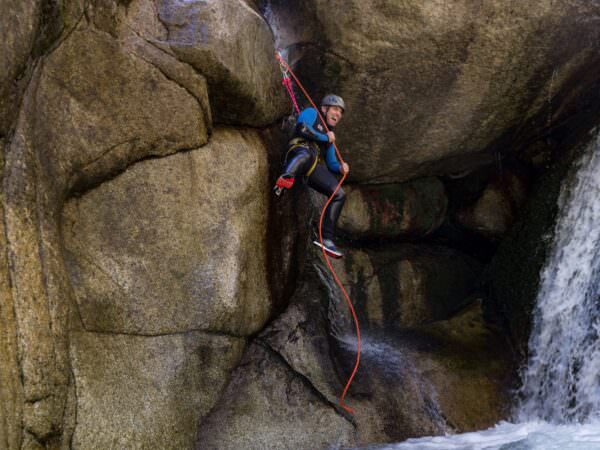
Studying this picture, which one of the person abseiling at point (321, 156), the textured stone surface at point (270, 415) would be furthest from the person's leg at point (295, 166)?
the textured stone surface at point (270, 415)

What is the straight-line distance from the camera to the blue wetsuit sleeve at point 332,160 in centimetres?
722

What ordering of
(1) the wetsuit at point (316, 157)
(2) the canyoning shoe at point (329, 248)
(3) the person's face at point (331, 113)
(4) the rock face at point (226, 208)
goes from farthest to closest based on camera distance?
1. (3) the person's face at point (331, 113)
2. (2) the canyoning shoe at point (329, 248)
3. (1) the wetsuit at point (316, 157)
4. (4) the rock face at point (226, 208)

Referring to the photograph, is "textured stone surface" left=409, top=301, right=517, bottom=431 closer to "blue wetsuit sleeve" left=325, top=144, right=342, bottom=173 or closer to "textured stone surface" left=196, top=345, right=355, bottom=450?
"textured stone surface" left=196, top=345, right=355, bottom=450

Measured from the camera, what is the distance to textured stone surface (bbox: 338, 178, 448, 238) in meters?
9.36

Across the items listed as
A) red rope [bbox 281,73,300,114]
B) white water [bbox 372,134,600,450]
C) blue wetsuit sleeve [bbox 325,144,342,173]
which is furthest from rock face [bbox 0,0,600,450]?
blue wetsuit sleeve [bbox 325,144,342,173]

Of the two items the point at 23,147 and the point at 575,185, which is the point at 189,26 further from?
the point at 575,185

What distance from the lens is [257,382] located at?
21.4ft

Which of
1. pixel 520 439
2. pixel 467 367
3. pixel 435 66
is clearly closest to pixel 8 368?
pixel 520 439

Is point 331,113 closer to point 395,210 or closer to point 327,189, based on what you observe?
point 327,189

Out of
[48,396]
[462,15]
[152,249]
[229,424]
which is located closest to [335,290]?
[229,424]

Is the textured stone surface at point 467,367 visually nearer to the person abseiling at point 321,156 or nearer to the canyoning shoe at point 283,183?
the person abseiling at point 321,156

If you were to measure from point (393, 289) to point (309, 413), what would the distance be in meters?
3.34

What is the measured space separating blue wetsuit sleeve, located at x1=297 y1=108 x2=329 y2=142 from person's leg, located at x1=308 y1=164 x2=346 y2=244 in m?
0.37

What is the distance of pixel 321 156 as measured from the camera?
7277mm
